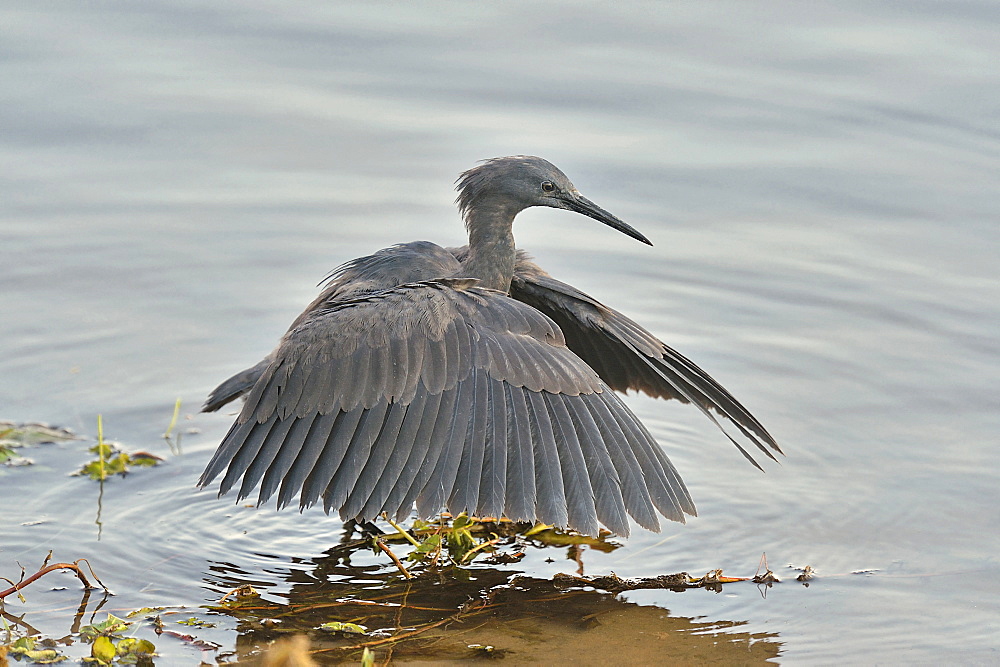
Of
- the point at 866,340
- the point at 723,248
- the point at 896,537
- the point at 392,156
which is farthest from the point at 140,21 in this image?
the point at 896,537

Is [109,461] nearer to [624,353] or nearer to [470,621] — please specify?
[470,621]

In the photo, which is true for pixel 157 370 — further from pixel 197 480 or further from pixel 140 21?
pixel 140 21

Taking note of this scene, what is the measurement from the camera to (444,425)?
566 cm

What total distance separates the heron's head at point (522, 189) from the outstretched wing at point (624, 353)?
40cm

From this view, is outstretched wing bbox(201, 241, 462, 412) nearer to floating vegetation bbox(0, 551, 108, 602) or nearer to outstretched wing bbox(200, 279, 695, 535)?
outstretched wing bbox(200, 279, 695, 535)

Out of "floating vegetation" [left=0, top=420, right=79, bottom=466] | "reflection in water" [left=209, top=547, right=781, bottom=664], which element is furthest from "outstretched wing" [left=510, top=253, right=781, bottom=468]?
"floating vegetation" [left=0, top=420, right=79, bottom=466]

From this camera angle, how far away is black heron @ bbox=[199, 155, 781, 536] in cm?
Answer: 551

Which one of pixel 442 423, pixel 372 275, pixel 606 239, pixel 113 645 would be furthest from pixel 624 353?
pixel 113 645

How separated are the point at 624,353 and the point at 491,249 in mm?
893

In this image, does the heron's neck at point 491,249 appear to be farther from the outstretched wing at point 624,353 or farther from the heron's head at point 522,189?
the outstretched wing at point 624,353

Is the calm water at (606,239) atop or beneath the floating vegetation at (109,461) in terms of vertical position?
atop

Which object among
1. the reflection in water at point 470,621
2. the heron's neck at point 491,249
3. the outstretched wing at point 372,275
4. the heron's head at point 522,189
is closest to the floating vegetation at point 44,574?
the reflection in water at point 470,621

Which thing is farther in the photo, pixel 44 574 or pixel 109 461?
pixel 109 461

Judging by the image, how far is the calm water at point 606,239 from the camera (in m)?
6.25
